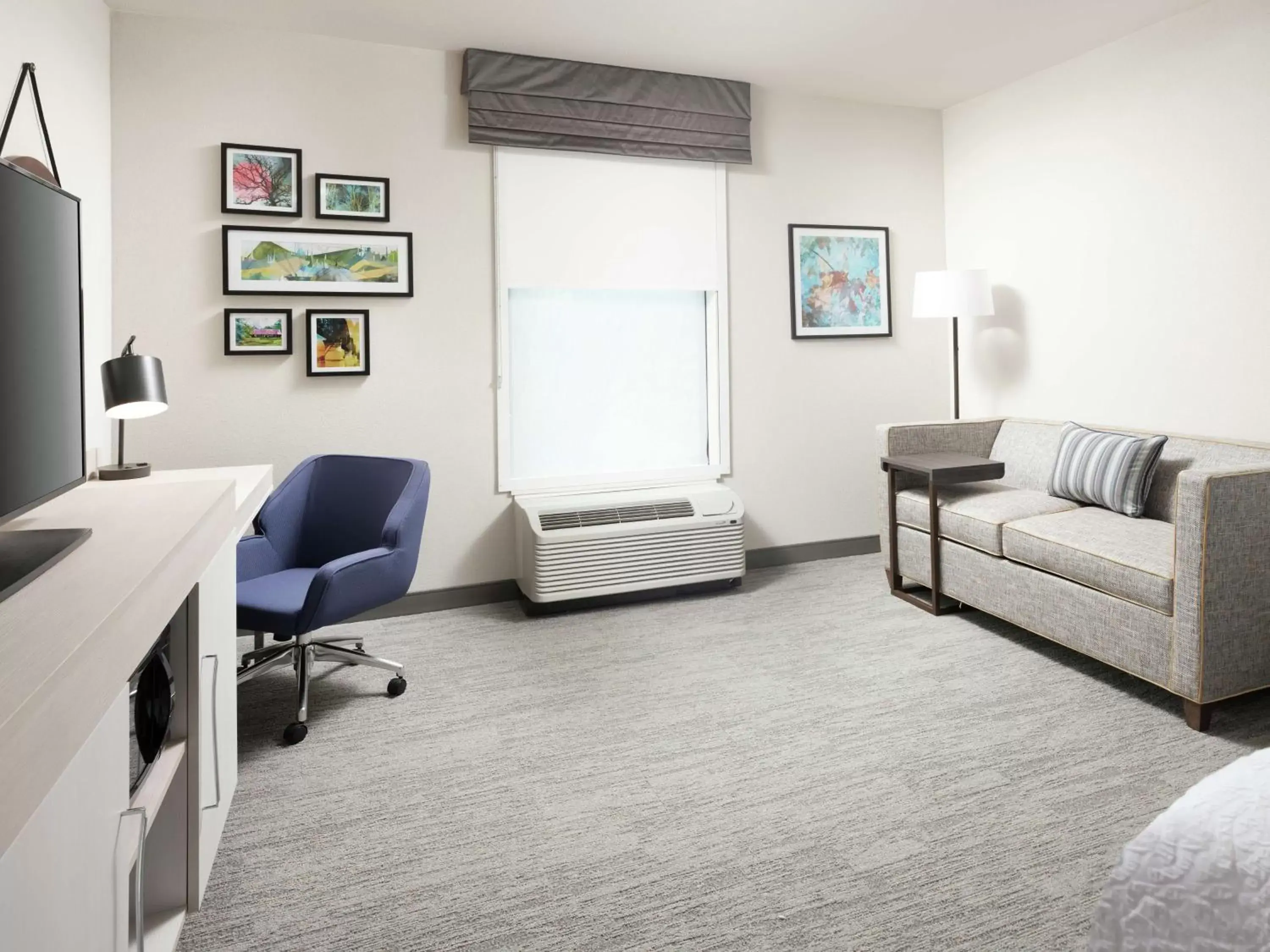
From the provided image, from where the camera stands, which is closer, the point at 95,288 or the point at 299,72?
the point at 95,288

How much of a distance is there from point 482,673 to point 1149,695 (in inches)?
94.3

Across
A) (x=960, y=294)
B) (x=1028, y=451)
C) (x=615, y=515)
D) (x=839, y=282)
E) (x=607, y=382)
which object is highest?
(x=839, y=282)

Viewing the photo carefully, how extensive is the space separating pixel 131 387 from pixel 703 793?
2.13 metres

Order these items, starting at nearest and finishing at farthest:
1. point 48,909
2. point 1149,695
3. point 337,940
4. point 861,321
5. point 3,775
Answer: point 3,775 < point 48,909 < point 337,940 < point 1149,695 < point 861,321

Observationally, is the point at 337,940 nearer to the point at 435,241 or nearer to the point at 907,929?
the point at 907,929

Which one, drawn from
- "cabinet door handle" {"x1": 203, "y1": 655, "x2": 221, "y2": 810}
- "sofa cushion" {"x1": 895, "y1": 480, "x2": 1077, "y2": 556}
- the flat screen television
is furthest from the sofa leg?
the flat screen television

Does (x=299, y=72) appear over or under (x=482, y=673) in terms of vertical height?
over

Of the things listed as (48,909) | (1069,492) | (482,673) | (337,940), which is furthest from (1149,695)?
(48,909)

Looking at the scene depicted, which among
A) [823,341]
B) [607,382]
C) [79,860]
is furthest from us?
[823,341]

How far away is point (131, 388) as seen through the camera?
2512mm

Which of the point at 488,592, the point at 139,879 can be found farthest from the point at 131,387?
the point at 488,592

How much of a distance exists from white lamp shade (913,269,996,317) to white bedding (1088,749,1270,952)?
3.40m

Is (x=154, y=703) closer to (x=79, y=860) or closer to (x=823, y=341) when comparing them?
(x=79, y=860)

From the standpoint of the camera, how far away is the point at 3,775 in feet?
2.23
